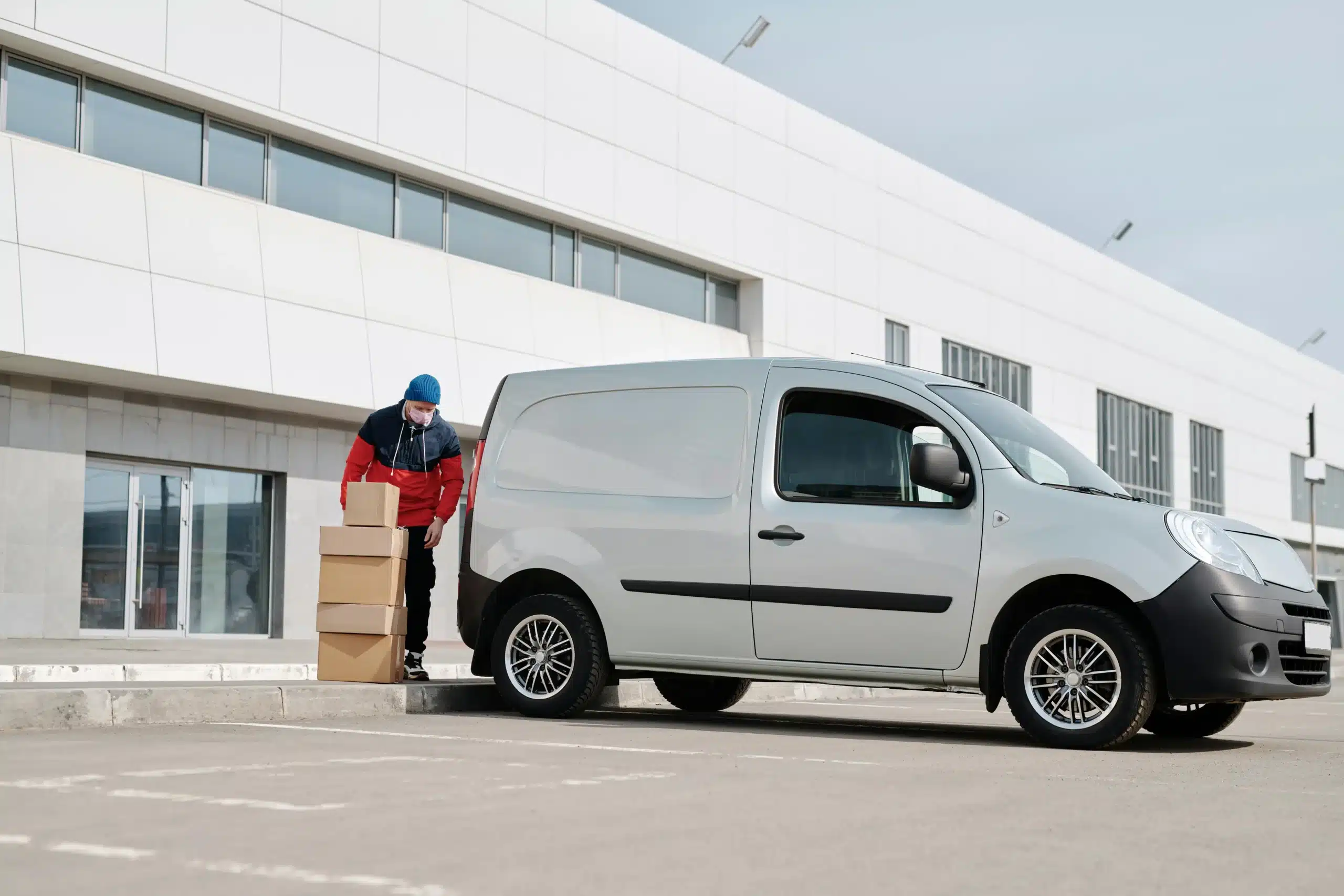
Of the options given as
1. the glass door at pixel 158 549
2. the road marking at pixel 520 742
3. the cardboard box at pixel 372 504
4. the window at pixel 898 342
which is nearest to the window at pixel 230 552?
the glass door at pixel 158 549

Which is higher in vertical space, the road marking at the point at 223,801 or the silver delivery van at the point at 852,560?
the silver delivery van at the point at 852,560

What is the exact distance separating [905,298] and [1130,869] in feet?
100

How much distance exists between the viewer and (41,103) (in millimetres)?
17781

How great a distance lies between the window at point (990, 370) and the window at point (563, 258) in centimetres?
1197

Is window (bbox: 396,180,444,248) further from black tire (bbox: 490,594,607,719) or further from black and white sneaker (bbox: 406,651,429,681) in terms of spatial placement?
black tire (bbox: 490,594,607,719)

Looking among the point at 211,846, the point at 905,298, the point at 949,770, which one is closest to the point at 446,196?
the point at 905,298

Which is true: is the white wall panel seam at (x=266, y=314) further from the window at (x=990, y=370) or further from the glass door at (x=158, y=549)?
the window at (x=990, y=370)

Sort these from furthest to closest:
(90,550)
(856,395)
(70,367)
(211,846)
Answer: (90,550)
(70,367)
(856,395)
(211,846)

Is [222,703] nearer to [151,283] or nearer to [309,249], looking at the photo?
[151,283]

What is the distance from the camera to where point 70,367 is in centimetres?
1762

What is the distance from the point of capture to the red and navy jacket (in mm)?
9922

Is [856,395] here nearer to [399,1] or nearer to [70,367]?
[70,367]

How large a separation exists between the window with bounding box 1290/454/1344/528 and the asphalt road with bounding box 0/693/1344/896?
52609 millimetres

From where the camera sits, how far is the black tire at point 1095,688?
7188mm
